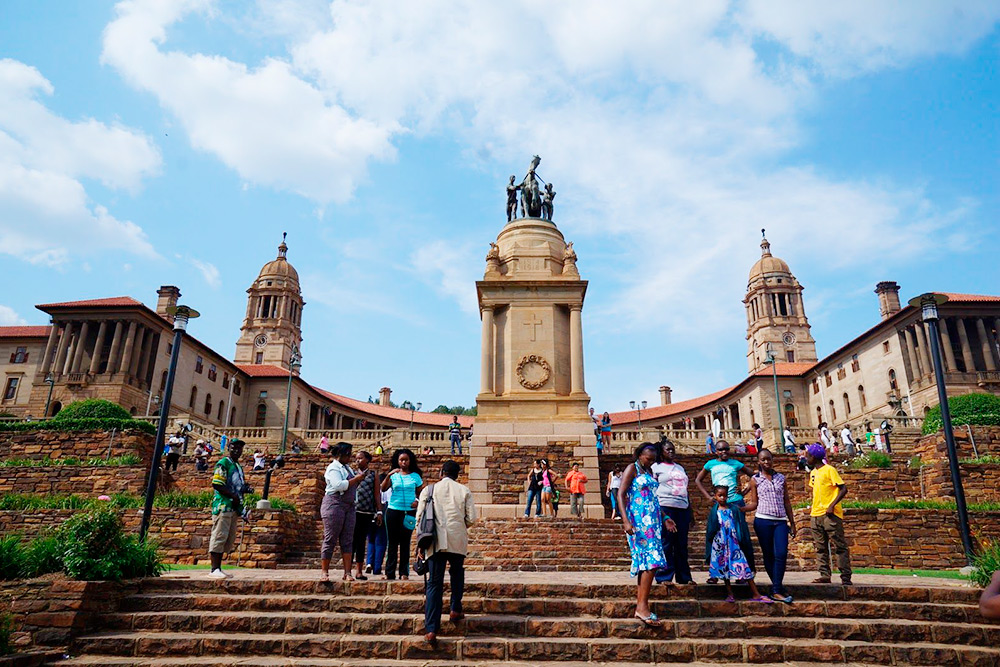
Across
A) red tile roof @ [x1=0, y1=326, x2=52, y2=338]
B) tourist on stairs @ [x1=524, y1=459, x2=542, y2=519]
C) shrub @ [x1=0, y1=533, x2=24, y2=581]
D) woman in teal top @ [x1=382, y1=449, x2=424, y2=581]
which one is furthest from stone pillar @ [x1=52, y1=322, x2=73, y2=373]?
woman in teal top @ [x1=382, y1=449, x2=424, y2=581]

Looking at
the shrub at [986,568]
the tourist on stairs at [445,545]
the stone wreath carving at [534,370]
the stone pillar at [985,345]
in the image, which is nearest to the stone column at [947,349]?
the stone pillar at [985,345]

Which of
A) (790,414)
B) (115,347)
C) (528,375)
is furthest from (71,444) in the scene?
(790,414)

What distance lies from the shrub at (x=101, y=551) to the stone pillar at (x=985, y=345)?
5790 centimetres

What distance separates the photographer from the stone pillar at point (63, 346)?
5097 cm

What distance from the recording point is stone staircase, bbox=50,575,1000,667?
6.34 metres

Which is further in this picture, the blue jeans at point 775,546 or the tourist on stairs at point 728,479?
the tourist on stairs at point 728,479

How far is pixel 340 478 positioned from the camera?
28.6ft

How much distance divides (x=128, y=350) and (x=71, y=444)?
84.3 feet

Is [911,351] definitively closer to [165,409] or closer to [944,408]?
[944,408]

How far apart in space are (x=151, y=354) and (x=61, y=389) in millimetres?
6888

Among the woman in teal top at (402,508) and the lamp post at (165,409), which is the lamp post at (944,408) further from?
the lamp post at (165,409)

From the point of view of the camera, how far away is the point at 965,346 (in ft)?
160

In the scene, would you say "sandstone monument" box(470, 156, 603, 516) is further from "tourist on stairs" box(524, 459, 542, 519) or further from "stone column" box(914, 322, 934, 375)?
"stone column" box(914, 322, 934, 375)

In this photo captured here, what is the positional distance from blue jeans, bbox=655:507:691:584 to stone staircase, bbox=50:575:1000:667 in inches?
11.9
